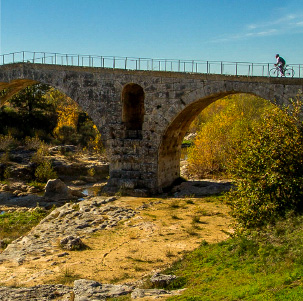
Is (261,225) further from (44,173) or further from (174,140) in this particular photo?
(44,173)

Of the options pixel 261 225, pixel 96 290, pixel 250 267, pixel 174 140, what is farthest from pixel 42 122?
pixel 250 267

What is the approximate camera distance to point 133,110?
2336 centimetres

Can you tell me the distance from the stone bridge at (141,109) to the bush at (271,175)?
24.1 feet

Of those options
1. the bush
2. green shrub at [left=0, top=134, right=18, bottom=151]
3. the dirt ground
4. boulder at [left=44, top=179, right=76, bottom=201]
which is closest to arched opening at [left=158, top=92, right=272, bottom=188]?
the dirt ground

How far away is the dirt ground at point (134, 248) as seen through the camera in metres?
11.2

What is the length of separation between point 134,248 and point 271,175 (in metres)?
4.66

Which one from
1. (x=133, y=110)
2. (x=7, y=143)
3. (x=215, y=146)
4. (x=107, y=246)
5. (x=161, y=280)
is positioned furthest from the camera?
(x=7, y=143)

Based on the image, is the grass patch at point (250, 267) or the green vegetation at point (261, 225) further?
the green vegetation at point (261, 225)

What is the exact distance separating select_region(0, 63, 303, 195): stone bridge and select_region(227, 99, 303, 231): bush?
7342 mm

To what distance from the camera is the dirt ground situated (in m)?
11.2

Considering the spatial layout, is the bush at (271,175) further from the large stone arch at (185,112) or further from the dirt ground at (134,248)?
the large stone arch at (185,112)

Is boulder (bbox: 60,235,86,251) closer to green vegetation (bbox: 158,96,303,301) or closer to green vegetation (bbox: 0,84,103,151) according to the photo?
green vegetation (bbox: 158,96,303,301)

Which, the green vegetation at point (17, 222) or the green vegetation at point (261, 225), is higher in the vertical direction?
the green vegetation at point (261, 225)

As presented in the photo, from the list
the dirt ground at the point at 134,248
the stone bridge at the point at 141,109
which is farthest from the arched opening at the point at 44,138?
the dirt ground at the point at 134,248
